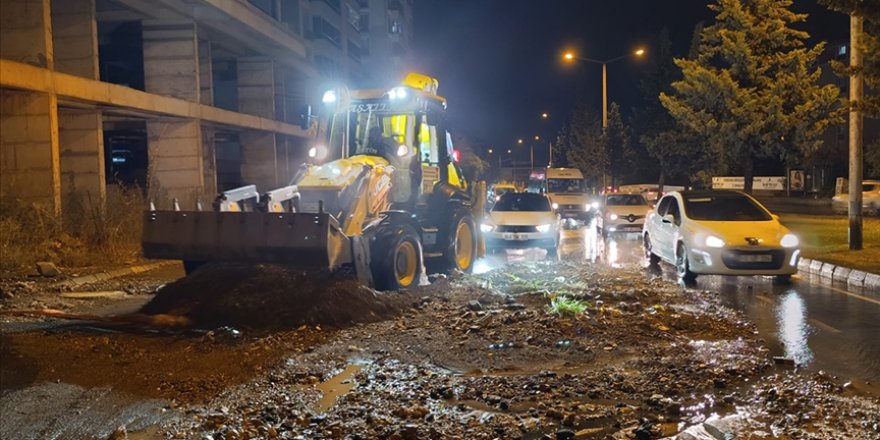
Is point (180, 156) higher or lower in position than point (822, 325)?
higher

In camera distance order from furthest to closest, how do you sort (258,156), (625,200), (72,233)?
(258,156) < (625,200) < (72,233)

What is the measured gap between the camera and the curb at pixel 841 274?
1315cm

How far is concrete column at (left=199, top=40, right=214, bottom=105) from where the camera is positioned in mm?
30984

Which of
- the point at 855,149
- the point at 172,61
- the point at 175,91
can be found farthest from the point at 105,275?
the point at 855,149

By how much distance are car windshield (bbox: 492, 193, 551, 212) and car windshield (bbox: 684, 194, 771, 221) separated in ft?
19.6

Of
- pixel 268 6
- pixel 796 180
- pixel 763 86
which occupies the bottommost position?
pixel 796 180

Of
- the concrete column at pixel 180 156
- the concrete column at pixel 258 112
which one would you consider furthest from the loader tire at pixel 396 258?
the concrete column at pixel 258 112

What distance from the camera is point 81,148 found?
2402 centimetres

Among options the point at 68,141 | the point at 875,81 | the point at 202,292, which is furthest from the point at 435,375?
the point at 68,141

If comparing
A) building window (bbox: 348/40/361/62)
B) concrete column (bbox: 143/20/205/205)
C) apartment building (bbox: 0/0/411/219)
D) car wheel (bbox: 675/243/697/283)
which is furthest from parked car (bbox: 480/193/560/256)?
building window (bbox: 348/40/361/62)

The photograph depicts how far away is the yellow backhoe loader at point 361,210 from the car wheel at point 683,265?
3.98 meters

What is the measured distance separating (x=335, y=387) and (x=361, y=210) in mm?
4817

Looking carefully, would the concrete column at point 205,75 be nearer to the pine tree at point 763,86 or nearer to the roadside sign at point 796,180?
the pine tree at point 763,86

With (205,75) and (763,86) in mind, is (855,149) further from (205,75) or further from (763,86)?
(205,75)
